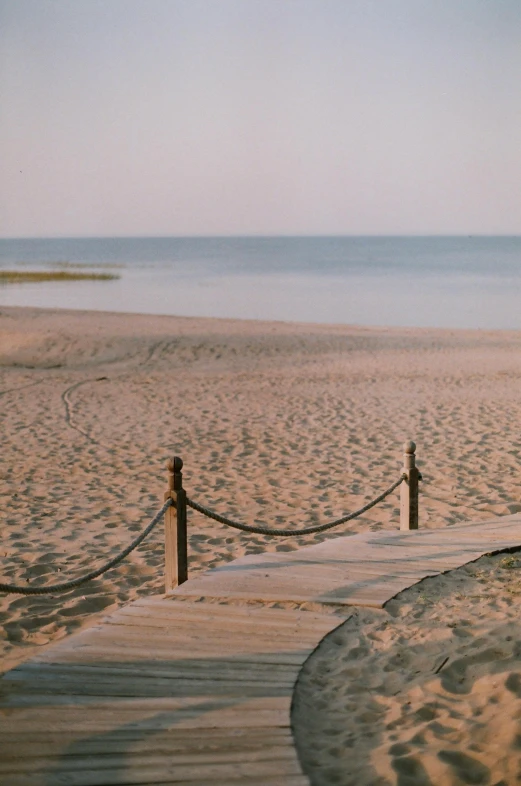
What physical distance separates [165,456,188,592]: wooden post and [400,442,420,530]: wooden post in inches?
87.8

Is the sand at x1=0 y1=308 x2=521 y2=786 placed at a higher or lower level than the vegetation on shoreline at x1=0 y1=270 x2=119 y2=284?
lower

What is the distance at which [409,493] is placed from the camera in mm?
6617

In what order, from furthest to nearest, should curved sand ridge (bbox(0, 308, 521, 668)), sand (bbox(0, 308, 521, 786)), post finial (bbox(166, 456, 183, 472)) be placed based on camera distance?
curved sand ridge (bbox(0, 308, 521, 668)) → post finial (bbox(166, 456, 183, 472)) → sand (bbox(0, 308, 521, 786))

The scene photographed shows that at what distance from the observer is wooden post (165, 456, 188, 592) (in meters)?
5.11

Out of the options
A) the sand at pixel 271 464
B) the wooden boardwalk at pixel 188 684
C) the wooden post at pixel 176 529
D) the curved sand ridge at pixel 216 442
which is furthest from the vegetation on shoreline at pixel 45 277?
the wooden boardwalk at pixel 188 684

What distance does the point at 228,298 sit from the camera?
4391 cm

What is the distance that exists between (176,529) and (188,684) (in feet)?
5.02

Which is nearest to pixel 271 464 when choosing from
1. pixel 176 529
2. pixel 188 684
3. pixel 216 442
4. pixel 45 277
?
pixel 216 442

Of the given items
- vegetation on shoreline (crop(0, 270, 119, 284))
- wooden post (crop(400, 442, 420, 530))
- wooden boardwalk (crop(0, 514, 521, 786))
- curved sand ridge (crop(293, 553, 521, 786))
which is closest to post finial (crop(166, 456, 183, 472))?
wooden boardwalk (crop(0, 514, 521, 786))

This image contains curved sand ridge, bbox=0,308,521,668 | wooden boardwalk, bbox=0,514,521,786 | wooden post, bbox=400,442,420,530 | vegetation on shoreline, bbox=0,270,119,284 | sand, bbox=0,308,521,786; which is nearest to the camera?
wooden boardwalk, bbox=0,514,521,786

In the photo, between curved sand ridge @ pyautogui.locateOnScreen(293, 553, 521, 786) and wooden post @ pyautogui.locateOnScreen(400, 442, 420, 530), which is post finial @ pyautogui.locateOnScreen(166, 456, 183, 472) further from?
wooden post @ pyautogui.locateOnScreen(400, 442, 420, 530)

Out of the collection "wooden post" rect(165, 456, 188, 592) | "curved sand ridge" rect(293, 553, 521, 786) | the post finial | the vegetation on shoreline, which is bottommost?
"curved sand ridge" rect(293, 553, 521, 786)

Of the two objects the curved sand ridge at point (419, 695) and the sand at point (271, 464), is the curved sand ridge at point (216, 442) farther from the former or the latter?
the curved sand ridge at point (419, 695)

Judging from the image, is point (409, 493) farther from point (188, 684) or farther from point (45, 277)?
point (45, 277)
